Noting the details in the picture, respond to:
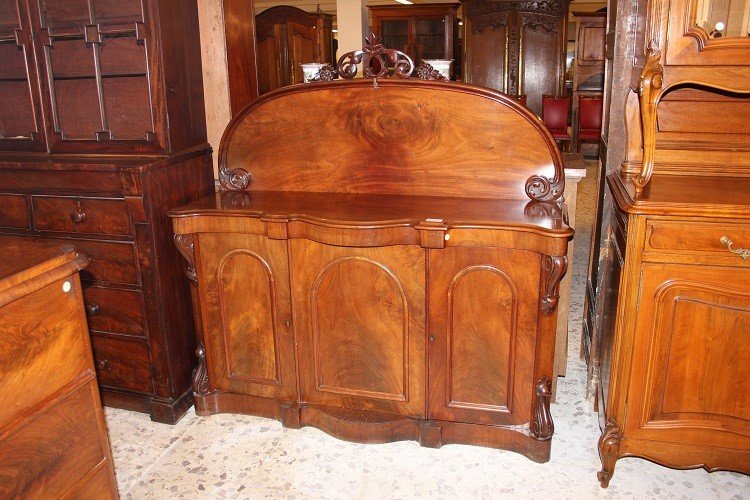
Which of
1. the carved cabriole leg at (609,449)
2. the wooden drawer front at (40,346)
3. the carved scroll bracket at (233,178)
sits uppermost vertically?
the carved scroll bracket at (233,178)

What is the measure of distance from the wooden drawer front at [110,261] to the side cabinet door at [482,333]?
3.90 feet

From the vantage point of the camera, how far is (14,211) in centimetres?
251

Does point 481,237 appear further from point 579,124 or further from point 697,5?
point 579,124

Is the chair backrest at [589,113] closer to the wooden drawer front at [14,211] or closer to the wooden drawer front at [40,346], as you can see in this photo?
the wooden drawer front at [14,211]

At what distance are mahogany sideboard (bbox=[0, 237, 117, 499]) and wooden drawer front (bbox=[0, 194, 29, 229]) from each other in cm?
104

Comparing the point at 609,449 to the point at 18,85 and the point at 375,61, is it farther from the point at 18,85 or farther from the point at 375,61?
the point at 18,85

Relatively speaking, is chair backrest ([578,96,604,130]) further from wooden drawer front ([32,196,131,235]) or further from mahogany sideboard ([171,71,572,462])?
wooden drawer front ([32,196,131,235])

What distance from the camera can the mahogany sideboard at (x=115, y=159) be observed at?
7.78 ft

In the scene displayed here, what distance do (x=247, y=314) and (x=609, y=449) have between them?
4.63 feet

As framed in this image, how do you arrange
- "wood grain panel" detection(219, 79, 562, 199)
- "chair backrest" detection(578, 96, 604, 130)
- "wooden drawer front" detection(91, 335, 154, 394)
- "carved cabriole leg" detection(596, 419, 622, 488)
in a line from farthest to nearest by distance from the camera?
"chair backrest" detection(578, 96, 604, 130)
"wooden drawer front" detection(91, 335, 154, 394)
"wood grain panel" detection(219, 79, 562, 199)
"carved cabriole leg" detection(596, 419, 622, 488)

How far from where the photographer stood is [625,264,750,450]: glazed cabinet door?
1.85 m

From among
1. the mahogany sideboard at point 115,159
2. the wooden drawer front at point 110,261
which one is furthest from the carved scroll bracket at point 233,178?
the wooden drawer front at point 110,261

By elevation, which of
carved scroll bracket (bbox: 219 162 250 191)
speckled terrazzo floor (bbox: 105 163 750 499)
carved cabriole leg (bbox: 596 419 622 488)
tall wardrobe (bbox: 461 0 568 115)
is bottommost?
speckled terrazzo floor (bbox: 105 163 750 499)

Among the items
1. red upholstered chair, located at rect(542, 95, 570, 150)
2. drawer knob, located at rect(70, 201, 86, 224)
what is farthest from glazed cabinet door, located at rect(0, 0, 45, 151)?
red upholstered chair, located at rect(542, 95, 570, 150)
